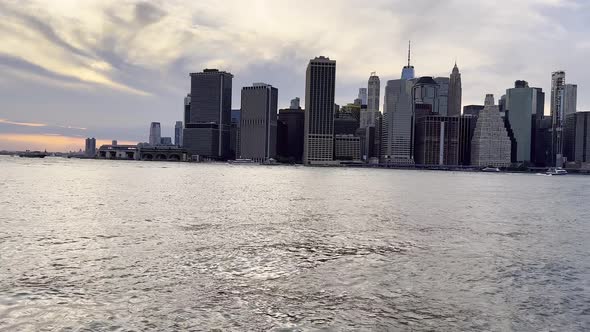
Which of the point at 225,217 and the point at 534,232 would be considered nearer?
the point at 534,232

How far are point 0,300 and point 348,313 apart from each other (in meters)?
13.4

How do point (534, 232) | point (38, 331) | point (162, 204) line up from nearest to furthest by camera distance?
point (38, 331) → point (534, 232) → point (162, 204)

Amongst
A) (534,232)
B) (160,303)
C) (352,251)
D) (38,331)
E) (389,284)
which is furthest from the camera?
(534,232)

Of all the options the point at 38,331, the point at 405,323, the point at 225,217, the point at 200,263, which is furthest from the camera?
the point at 225,217

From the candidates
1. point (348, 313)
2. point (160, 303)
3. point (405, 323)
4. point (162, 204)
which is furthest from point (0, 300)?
point (162, 204)

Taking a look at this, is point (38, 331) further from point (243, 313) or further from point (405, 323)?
point (405, 323)

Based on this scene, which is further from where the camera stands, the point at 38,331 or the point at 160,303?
the point at 160,303

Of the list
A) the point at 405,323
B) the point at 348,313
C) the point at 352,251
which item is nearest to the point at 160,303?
the point at 348,313

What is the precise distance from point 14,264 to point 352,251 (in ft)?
62.0

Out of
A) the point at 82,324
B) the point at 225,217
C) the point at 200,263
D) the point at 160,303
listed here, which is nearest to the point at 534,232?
the point at 225,217

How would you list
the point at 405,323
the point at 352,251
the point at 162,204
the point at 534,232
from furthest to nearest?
the point at 162,204 < the point at 534,232 < the point at 352,251 < the point at 405,323

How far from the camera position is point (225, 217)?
147 ft

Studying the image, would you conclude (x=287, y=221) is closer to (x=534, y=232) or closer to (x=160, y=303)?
(x=534, y=232)

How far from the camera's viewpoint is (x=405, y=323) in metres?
16.6
